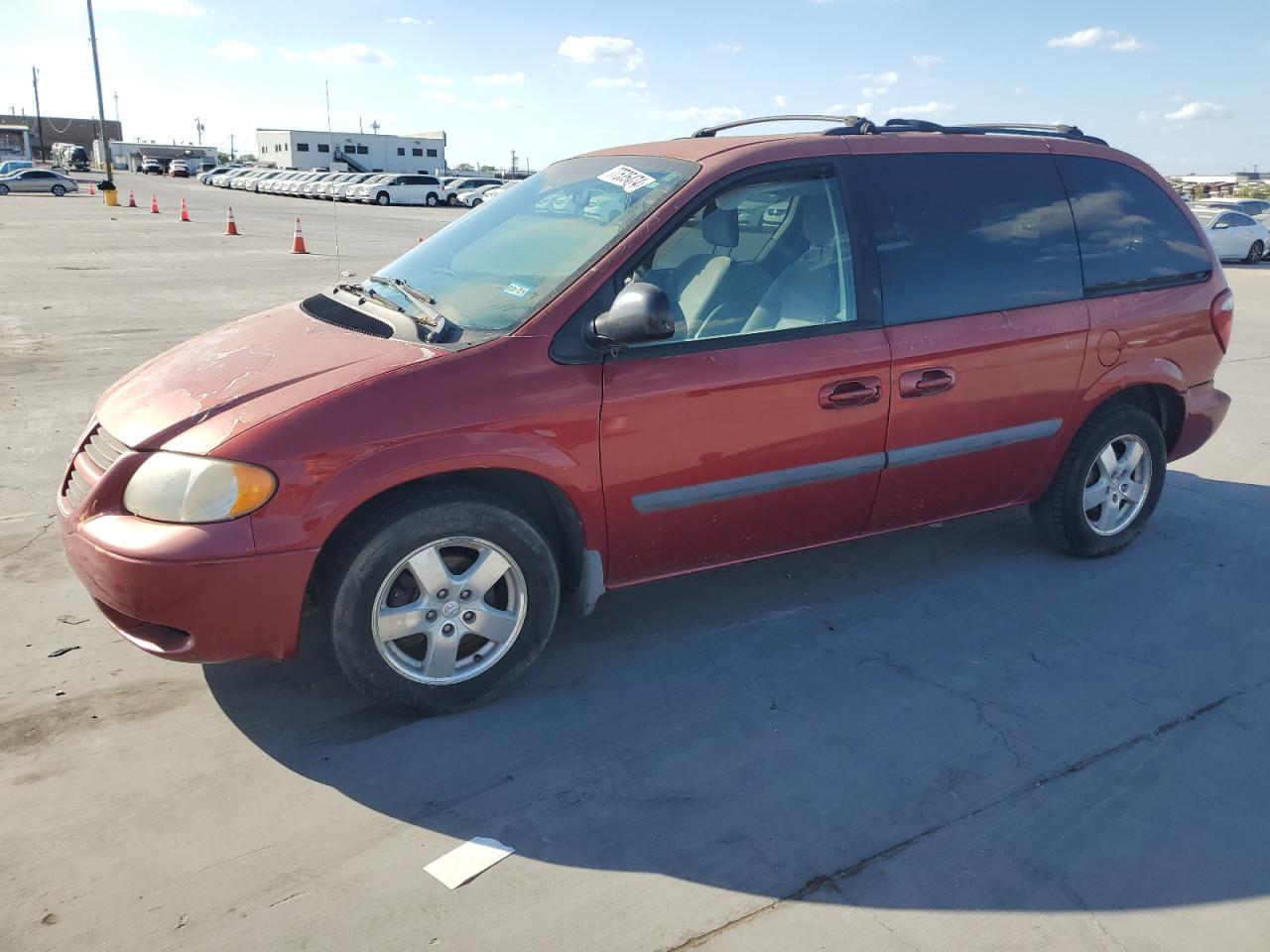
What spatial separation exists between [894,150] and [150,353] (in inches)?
284

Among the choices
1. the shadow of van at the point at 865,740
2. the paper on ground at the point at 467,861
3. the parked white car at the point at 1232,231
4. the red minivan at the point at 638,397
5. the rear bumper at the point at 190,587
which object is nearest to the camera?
the paper on ground at the point at 467,861

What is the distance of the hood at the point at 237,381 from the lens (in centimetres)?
307

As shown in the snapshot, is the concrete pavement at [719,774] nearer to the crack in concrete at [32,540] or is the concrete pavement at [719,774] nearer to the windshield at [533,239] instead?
the crack in concrete at [32,540]

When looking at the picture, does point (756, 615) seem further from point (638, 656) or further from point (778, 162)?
point (778, 162)

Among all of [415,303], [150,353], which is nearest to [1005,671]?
[415,303]

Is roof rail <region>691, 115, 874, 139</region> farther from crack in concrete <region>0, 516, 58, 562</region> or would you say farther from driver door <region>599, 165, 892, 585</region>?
crack in concrete <region>0, 516, 58, 562</region>

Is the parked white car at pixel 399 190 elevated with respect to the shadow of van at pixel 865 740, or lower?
elevated

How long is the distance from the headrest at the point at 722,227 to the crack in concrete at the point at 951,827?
2.14 meters

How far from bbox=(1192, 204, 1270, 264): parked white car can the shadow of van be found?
881 inches

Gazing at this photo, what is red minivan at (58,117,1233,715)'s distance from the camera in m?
3.04

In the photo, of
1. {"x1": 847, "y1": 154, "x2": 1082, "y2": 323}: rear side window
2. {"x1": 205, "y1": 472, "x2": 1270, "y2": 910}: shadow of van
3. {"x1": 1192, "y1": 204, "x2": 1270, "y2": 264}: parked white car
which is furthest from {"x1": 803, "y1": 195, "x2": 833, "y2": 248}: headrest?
{"x1": 1192, "y1": 204, "x2": 1270, "y2": 264}: parked white car

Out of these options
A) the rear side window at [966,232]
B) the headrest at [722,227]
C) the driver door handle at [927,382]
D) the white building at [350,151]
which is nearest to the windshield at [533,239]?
Result: the headrest at [722,227]

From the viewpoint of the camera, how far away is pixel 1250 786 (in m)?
3.06

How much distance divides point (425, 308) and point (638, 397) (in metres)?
0.88
